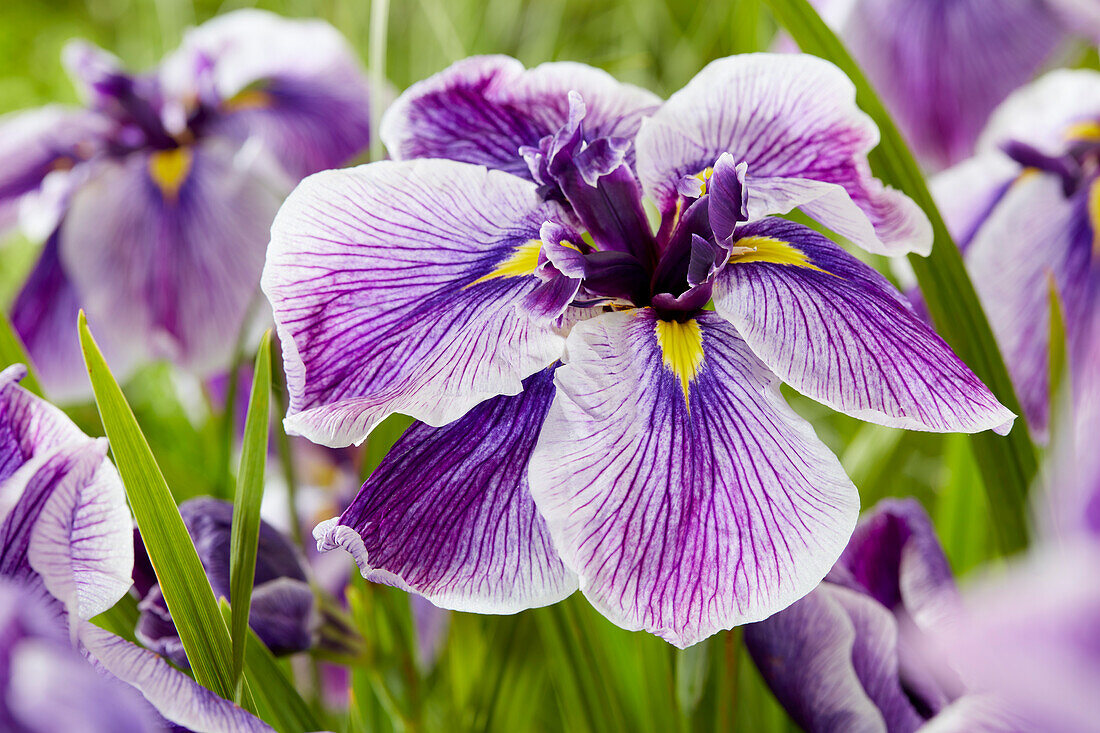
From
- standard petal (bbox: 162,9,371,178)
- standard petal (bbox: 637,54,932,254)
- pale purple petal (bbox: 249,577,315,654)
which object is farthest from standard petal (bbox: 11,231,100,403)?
standard petal (bbox: 637,54,932,254)

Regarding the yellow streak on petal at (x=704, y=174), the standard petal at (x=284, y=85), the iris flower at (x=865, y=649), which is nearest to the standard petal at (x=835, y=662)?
the iris flower at (x=865, y=649)

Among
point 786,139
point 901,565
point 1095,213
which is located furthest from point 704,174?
point 1095,213

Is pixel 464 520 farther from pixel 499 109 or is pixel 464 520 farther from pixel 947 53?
pixel 947 53

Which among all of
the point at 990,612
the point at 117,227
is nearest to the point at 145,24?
the point at 117,227

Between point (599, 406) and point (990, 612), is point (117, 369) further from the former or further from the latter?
point (990, 612)

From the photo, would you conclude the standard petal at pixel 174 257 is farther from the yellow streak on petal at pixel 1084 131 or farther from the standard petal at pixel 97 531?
the yellow streak on petal at pixel 1084 131

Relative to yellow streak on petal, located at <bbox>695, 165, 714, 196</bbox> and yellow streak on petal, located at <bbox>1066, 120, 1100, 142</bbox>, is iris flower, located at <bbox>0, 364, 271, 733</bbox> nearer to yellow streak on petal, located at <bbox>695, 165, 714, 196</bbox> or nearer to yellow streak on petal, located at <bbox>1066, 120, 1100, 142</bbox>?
yellow streak on petal, located at <bbox>695, 165, 714, 196</bbox>
